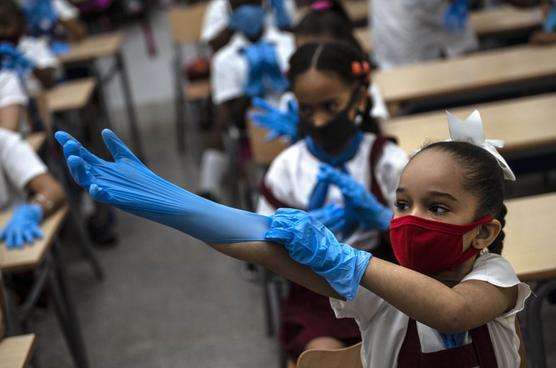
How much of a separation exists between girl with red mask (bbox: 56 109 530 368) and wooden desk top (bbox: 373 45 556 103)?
56.6 inches

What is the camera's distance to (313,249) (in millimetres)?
1030

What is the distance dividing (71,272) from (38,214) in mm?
1260

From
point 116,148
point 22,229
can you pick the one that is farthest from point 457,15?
point 116,148

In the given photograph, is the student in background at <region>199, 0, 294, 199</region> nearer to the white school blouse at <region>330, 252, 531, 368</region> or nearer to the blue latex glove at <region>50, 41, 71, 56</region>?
the blue latex glove at <region>50, 41, 71, 56</region>

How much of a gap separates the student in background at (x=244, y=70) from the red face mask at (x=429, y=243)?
2134mm

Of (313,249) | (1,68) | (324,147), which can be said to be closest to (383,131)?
(324,147)

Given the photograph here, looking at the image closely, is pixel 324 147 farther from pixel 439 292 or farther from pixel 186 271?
pixel 186 271

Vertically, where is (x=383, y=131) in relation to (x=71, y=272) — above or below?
above

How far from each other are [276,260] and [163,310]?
2.08m

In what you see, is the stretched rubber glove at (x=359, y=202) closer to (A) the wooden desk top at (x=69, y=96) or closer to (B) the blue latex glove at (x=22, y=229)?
(B) the blue latex glove at (x=22, y=229)

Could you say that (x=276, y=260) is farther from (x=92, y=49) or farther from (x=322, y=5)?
(x=92, y=49)

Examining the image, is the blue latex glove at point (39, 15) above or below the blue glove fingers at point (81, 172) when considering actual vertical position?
below

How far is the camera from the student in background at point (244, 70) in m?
3.32

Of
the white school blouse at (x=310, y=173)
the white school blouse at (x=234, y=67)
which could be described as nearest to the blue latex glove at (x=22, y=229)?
the white school blouse at (x=310, y=173)
